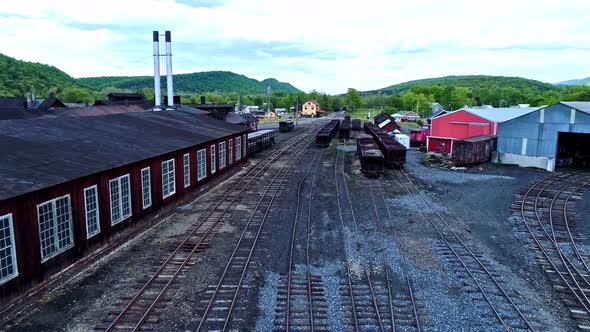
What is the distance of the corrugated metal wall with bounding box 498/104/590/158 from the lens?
Answer: 35500 millimetres

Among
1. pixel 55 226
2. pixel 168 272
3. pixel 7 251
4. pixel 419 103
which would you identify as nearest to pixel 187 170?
pixel 168 272

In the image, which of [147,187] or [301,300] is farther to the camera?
[147,187]

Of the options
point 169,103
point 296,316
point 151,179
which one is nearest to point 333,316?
point 296,316

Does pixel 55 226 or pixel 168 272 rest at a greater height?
pixel 55 226

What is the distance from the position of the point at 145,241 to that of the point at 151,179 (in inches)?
135

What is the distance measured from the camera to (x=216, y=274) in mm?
14586

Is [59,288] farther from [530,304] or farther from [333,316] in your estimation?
[530,304]

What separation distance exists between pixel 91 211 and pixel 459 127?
4002 cm

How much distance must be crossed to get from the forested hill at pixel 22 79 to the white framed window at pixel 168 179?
428ft

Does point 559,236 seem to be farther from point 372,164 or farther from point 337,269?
point 372,164

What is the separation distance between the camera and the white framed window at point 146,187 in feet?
62.7

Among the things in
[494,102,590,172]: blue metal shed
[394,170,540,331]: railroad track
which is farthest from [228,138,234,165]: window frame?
[494,102,590,172]: blue metal shed

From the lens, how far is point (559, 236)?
63.8ft

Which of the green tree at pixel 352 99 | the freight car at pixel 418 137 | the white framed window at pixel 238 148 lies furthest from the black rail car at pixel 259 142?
the green tree at pixel 352 99
